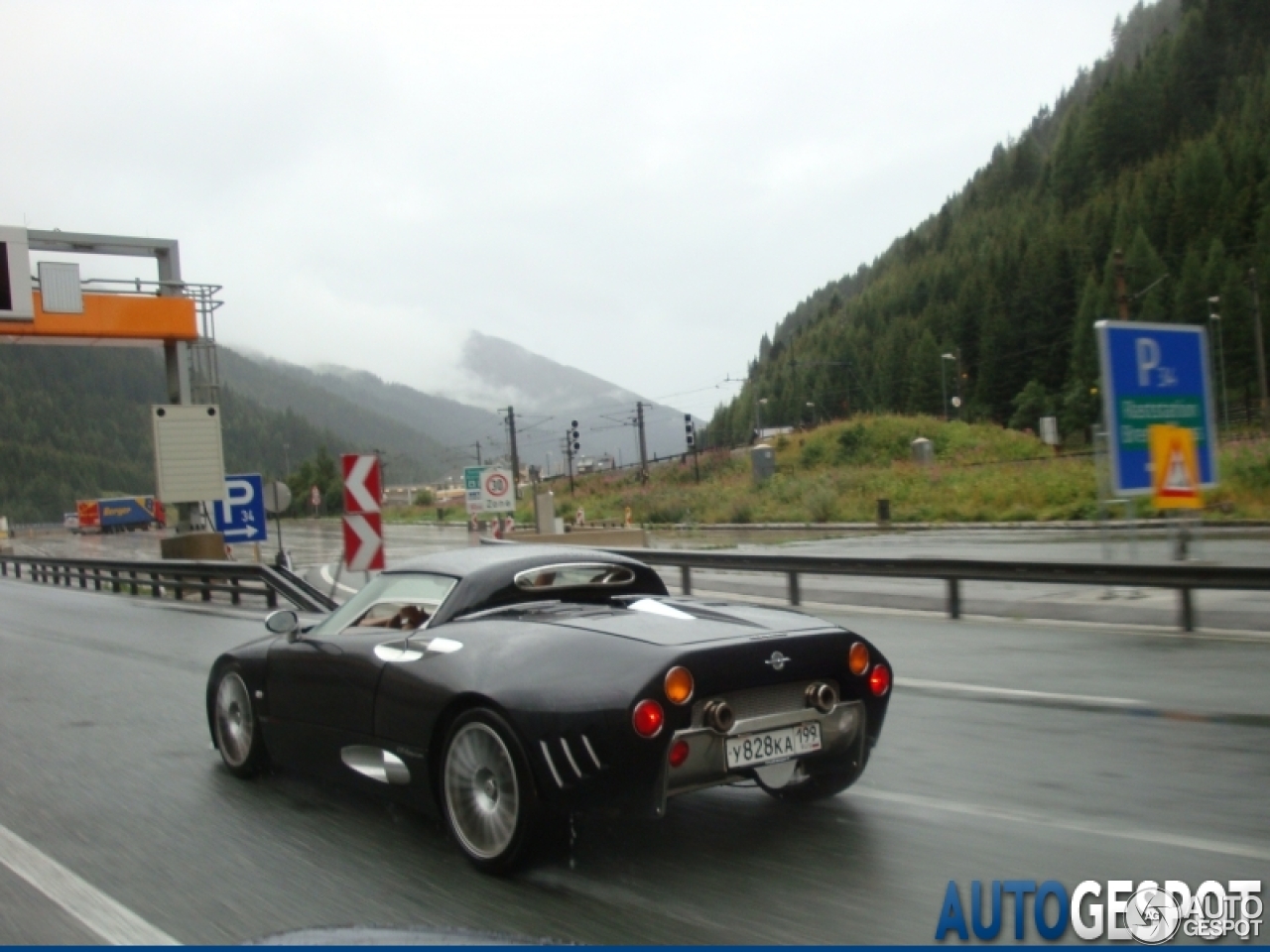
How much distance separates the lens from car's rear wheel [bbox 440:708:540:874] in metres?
4.54

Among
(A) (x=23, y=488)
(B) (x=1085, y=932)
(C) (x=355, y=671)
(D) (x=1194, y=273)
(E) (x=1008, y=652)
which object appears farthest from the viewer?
(D) (x=1194, y=273)

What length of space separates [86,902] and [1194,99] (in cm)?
A: 15219

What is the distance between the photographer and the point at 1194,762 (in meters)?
6.08

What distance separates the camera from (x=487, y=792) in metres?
4.75

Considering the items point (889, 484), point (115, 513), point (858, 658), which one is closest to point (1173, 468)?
point (858, 658)

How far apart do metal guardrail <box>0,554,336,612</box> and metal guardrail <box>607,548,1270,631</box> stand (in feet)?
19.4

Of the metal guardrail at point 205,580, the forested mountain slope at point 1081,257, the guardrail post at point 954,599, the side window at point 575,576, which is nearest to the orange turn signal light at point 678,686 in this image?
the side window at point 575,576

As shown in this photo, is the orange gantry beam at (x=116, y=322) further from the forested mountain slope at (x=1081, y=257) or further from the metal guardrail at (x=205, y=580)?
the forested mountain slope at (x=1081, y=257)

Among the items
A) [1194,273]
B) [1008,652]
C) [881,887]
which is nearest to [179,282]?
[1008,652]

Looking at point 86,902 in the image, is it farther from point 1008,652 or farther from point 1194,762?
point 1008,652

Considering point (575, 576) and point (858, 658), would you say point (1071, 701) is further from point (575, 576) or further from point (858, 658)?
point (575, 576)

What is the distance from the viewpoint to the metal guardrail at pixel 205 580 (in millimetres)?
→ 17656

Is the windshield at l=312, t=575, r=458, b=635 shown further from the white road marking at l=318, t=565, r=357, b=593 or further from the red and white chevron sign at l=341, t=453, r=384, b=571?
the white road marking at l=318, t=565, r=357, b=593

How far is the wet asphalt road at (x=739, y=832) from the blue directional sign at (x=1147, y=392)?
206 inches
